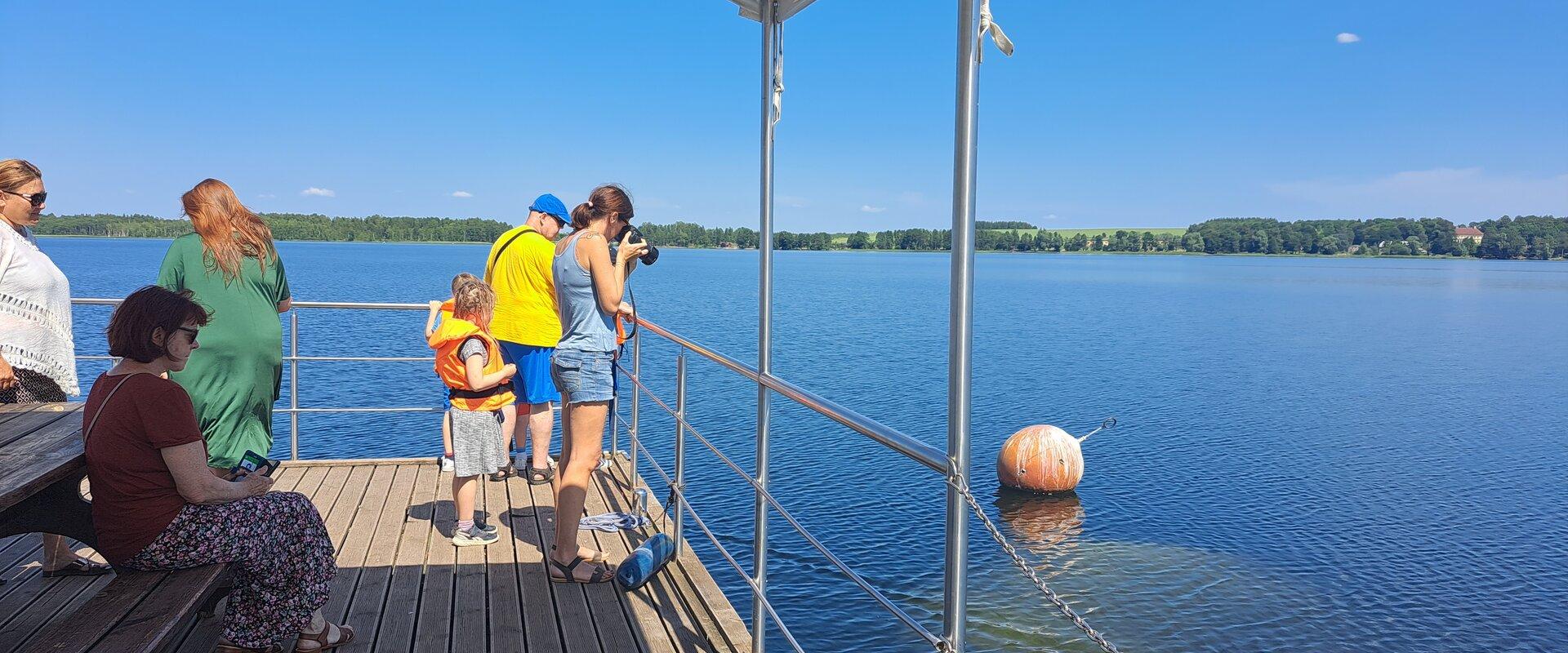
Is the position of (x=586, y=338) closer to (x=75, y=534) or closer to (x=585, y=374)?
(x=585, y=374)

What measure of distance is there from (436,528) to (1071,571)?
989 cm

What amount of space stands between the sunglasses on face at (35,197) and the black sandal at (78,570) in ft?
3.77

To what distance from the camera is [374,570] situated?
3.42 metres

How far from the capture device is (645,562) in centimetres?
336

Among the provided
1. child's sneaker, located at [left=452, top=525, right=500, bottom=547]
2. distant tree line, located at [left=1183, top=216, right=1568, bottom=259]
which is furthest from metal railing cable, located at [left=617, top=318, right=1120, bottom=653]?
distant tree line, located at [left=1183, top=216, right=1568, bottom=259]

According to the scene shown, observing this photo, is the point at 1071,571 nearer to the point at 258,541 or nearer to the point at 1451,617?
the point at 1451,617

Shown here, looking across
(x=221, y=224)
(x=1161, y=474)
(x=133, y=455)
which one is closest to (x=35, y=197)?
(x=221, y=224)

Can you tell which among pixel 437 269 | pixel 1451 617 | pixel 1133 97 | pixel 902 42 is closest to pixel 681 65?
pixel 902 42

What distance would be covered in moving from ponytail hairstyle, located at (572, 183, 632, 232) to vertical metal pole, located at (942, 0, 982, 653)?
1709mm

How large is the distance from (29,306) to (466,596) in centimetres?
156

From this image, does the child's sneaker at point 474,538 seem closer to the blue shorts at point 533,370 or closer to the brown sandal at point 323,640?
the blue shorts at point 533,370

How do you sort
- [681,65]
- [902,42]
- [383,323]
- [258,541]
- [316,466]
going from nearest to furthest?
[258,541], [316,466], [383,323], [902,42], [681,65]

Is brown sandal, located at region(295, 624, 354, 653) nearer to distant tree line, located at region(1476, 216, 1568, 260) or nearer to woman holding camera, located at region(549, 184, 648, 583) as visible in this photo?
woman holding camera, located at region(549, 184, 648, 583)

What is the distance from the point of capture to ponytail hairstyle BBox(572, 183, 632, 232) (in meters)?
3.11
